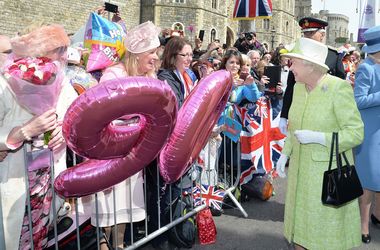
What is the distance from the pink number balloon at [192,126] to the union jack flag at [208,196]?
107 cm

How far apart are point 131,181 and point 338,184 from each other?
1512mm

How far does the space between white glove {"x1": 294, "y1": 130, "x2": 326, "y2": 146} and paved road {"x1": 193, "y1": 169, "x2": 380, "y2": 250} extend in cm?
129

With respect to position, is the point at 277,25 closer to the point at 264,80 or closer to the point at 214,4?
the point at 214,4

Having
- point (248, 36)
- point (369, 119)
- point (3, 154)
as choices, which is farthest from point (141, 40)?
point (248, 36)

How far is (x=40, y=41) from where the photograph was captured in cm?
221

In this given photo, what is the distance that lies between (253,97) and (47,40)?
257cm

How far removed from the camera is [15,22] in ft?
74.8

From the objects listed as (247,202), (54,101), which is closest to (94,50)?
(54,101)

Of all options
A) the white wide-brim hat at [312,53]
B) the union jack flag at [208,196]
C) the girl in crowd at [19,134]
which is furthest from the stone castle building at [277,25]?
the girl in crowd at [19,134]

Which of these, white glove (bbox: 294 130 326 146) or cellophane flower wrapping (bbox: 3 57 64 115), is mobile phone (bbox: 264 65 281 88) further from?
cellophane flower wrapping (bbox: 3 57 64 115)

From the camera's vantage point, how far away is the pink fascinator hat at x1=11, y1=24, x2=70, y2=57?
212cm

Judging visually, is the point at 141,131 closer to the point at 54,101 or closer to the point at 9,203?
the point at 54,101

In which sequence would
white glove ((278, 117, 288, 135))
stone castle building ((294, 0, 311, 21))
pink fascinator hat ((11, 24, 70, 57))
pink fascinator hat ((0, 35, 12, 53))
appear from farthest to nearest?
stone castle building ((294, 0, 311, 21)) < white glove ((278, 117, 288, 135)) < pink fascinator hat ((0, 35, 12, 53)) < pink fascinator hat ((11, 24, 70, 57))

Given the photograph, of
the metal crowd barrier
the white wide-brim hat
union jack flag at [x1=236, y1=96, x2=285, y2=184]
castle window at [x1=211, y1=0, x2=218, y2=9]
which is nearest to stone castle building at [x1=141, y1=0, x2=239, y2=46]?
castle window at [x1=211, y1=0, x2=218, y2=9]
